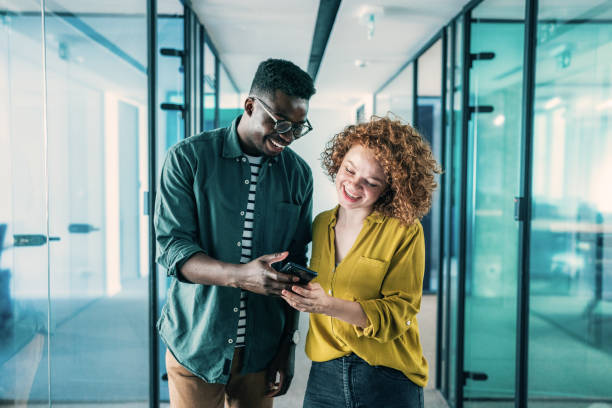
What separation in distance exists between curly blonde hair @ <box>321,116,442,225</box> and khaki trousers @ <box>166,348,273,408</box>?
2.09ft

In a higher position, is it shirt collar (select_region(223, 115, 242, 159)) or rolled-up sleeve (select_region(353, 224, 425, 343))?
shirt collar (select_region(223, 115, 242, 159))

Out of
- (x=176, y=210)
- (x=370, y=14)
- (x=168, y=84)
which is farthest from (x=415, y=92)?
(x=176, y=210)

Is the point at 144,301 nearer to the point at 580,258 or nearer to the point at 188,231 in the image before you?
the point at 188,231

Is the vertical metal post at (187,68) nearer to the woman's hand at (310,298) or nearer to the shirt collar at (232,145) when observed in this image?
the shirt collar at (232,145)

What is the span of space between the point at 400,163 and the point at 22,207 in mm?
1036

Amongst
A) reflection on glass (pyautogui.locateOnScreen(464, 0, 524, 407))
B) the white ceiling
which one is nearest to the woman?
reflection on glass (pyautogui.locateOnScreen(464, 0, 524, 407))

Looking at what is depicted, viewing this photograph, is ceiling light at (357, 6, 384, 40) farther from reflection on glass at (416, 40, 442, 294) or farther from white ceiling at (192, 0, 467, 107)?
reflection on glass at (416, 40, 442, 294)

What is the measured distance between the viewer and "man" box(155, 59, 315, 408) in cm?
121

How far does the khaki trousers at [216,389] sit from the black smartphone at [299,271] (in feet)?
1.26

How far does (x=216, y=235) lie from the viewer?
1233 mm

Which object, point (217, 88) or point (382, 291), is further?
point (217, 88)

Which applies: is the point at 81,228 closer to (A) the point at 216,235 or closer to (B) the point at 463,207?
(A) the point at 216,235

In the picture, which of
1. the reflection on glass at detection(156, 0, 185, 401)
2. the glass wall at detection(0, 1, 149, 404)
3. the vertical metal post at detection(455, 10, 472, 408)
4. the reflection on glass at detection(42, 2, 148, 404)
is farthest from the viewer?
the vertical metal post at detection(455, 10, 472, 408)

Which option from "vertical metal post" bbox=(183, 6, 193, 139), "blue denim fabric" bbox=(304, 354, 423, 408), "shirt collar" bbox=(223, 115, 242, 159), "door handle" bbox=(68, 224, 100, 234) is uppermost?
"vertical metal post" bbox=(183, 6, 193, 139)
